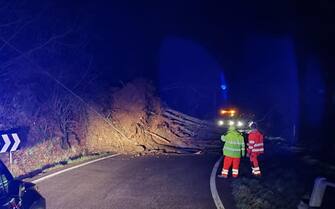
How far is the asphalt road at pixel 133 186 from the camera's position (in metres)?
7.67

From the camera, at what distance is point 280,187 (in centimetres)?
919

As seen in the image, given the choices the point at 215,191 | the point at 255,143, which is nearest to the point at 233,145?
the point at 255,143

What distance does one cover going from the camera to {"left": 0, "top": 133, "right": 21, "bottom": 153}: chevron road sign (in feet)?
23.2

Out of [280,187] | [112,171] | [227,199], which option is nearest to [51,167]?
[112,171]

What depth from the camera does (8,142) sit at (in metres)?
7.15

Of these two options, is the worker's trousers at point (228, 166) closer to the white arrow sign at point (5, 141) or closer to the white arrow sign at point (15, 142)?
the white arrow sign at point (15, 142)

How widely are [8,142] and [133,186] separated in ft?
10.5

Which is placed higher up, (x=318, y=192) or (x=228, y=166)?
(x=228, y=166)

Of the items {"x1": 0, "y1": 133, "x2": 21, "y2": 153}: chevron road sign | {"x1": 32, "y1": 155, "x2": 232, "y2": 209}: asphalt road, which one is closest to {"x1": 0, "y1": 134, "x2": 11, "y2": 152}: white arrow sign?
{"x1": 0, "y1": 133, "x2": 21, "y2": 153}: chevron road sign

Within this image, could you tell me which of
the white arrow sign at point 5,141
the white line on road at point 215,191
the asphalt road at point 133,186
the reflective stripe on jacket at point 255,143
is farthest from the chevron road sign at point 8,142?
the reflective stripe on jacket at point 255,143

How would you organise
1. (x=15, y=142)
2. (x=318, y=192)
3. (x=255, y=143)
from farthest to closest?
(x=255, y=143) → (x=15, y=142) → (x=318, y=192)

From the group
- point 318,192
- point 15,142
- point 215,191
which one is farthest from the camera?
point 215,191

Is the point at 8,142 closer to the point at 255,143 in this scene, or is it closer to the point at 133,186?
the point at 133,186

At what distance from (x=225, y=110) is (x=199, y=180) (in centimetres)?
805
